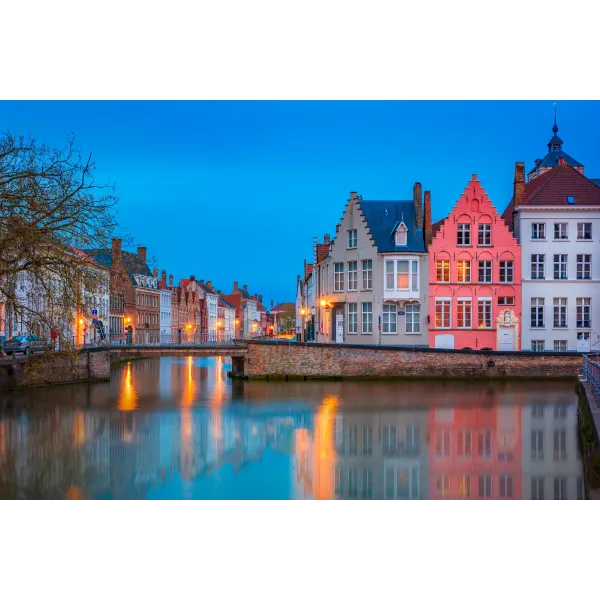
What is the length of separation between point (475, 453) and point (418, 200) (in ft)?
71.4

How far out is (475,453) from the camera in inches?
632

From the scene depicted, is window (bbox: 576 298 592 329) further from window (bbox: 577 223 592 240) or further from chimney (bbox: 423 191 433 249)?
chimney (bbox: 423 191 433 249)

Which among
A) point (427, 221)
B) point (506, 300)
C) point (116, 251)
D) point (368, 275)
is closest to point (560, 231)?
point (506, 300)

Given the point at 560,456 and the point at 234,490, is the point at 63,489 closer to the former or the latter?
the point at 234,490

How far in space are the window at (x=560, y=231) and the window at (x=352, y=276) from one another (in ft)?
30.6

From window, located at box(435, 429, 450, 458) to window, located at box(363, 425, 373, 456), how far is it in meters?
1.49

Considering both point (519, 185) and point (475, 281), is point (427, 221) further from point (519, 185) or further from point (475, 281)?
point (519, 185)

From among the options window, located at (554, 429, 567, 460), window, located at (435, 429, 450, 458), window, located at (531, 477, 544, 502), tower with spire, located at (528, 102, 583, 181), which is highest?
tower with spire, located at (528, 102, 583, 181)

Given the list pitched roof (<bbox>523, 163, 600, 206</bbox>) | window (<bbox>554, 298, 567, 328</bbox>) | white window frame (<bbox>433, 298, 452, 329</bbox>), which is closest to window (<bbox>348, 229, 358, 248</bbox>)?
white window frame (<bbox>433, 298, 452, 329</bbox>)

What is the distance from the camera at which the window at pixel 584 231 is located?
113 feet

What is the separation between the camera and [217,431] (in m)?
Answer: 19.6

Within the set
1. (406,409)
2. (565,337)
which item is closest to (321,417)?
(406,409)

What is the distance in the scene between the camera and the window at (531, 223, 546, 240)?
3462cm

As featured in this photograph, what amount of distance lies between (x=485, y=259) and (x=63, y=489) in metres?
25.9
